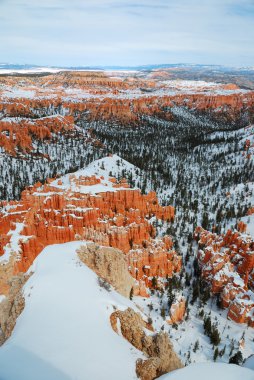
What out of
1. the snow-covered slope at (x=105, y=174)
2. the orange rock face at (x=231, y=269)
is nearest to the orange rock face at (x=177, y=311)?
the orange rock face at (x=231, y=269)

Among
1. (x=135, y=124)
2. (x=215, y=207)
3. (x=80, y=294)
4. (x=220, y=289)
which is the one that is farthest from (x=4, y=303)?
(x=135, y=124)

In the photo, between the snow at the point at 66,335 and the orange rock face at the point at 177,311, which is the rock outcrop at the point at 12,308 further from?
the orange rock face at the point at 177,311

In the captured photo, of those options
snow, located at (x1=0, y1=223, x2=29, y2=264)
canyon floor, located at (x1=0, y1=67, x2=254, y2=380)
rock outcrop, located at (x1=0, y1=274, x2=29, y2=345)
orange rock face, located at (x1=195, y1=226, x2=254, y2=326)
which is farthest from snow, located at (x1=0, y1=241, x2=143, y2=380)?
orange rock face, located at (x1=195, y1=226, x2=254, y2=326)

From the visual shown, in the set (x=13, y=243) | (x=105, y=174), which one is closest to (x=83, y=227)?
(x=13, y=243)

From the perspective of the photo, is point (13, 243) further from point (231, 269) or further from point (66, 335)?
point (231, 269)

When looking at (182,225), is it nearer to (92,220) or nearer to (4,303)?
(92,220)

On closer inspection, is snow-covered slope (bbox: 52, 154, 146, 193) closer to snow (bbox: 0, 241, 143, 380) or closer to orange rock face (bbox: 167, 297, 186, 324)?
orange rock face (bbox: 167, 297, 186, 324)
